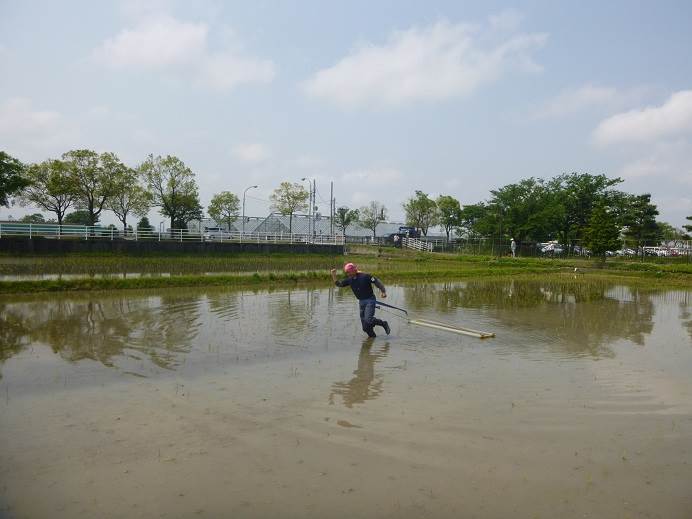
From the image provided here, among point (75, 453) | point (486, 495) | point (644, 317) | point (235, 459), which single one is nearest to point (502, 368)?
point (486, 495)

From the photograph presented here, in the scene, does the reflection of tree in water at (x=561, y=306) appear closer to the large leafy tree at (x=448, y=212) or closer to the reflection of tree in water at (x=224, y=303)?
the reflection of tree in water at (x=224, y=303)

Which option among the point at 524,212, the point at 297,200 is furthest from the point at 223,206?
the point at 524,212

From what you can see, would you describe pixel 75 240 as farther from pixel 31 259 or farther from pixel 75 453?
pixel 75 453

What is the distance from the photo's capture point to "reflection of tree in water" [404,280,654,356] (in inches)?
462

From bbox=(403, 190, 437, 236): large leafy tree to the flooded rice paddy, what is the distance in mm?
52145

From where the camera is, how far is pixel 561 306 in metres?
17.0

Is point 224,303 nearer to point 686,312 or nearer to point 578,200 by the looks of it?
point 686,312

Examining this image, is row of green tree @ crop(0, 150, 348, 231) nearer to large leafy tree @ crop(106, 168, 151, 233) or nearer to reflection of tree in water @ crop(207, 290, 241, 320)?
large leafy tree @ crop(106, 168, 151, 233)

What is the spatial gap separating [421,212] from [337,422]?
59047 mm

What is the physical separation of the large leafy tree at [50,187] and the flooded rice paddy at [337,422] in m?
31.2

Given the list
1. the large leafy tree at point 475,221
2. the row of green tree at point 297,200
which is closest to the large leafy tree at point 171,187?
the row of green tree at point 297,200

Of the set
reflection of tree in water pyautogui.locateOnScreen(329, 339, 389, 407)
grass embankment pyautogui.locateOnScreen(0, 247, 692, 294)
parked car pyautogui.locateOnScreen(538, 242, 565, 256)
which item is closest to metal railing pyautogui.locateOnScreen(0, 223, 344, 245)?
grass embankment pyautogui.locateOnScreen(0, 247, 692, 294)

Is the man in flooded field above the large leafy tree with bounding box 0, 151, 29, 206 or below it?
below

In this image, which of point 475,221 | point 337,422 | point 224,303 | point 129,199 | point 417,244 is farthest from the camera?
point 475,221
